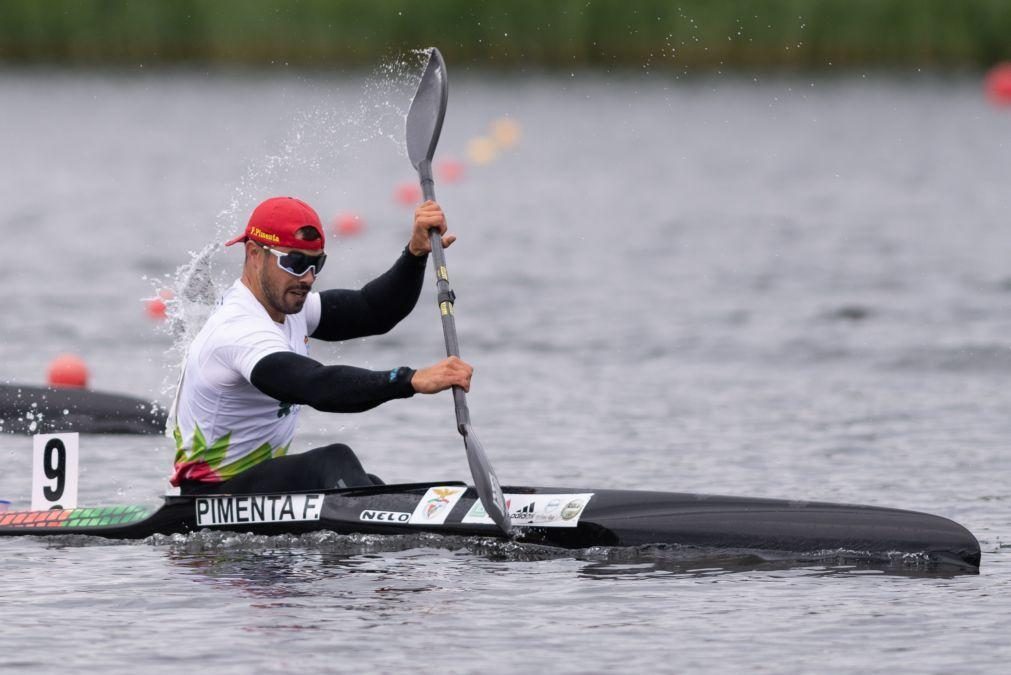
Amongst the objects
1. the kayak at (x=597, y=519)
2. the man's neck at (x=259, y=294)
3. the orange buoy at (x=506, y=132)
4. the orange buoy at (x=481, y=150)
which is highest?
the orange buoy at (x=506, y=132)

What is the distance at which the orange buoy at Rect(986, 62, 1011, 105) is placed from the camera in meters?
40.8

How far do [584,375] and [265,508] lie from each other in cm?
713

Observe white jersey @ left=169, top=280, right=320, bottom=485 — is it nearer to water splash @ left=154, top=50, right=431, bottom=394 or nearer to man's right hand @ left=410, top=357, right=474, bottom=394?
man's right hand @ left=410, top=357, right=474, bottom=394

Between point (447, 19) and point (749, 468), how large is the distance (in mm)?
35554

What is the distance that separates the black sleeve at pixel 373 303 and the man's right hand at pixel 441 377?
55.7 inches

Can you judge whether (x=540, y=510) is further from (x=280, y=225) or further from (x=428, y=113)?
(x=428, y=113)

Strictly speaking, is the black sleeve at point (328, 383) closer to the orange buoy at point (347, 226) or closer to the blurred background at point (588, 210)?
the blurred background at point (588, 210)

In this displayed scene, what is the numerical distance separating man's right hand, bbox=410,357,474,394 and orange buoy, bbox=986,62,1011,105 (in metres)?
34.4

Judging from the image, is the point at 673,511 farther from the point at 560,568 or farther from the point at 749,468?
the point at 749,468

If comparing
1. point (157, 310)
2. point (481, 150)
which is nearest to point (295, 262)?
→ point (157, 310)

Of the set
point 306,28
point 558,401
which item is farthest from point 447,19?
point 558,401

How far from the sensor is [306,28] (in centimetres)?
4444

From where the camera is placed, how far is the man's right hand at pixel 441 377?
8500mm

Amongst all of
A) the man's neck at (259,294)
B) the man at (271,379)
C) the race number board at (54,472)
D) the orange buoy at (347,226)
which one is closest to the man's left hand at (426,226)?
the man at (271,379)
